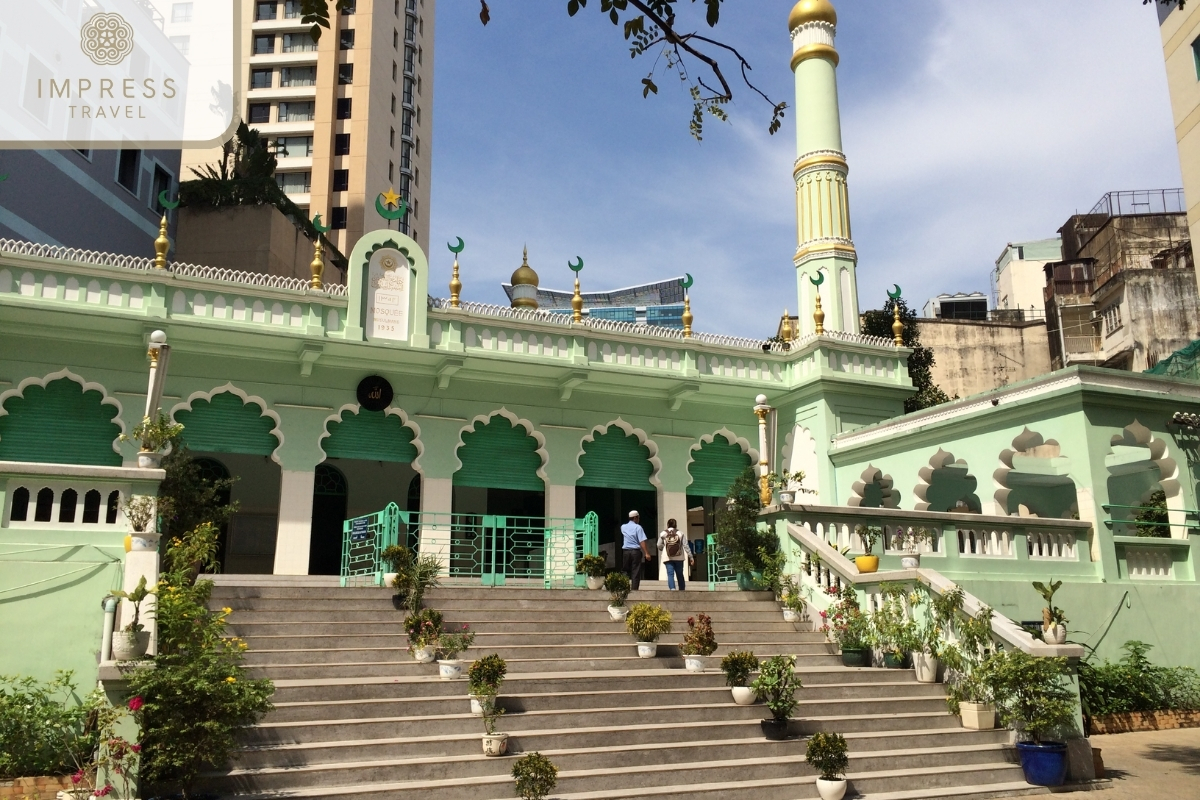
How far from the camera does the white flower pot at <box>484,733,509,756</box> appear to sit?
28.2 feet

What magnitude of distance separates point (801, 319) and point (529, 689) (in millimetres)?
12668

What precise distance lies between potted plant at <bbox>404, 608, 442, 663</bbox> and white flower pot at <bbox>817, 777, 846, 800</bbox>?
4170 millimetres

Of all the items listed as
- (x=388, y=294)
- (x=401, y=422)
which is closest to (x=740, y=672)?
(x=401, y=422)

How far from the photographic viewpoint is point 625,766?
29.1 ft

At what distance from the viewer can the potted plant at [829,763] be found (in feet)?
27.9

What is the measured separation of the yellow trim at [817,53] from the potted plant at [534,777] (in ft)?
60.0

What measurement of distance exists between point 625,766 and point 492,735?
1.25 metres

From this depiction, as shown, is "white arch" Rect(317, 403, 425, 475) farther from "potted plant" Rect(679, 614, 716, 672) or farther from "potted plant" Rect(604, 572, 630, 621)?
"potted plant" Rect(679, 614, 716, 672)

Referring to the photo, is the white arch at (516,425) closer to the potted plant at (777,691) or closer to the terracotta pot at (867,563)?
the terracotta pot at (867,563)

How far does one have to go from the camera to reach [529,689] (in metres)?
9.87

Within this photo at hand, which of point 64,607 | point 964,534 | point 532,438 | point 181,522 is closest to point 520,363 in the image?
point 532,438

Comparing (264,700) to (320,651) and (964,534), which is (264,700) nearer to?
(320,651)

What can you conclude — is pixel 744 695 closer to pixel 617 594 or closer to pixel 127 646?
pixel 617 594

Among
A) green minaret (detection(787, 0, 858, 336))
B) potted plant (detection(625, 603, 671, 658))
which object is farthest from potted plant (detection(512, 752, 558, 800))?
green minaret (detection(787, 0, 858, 336))
